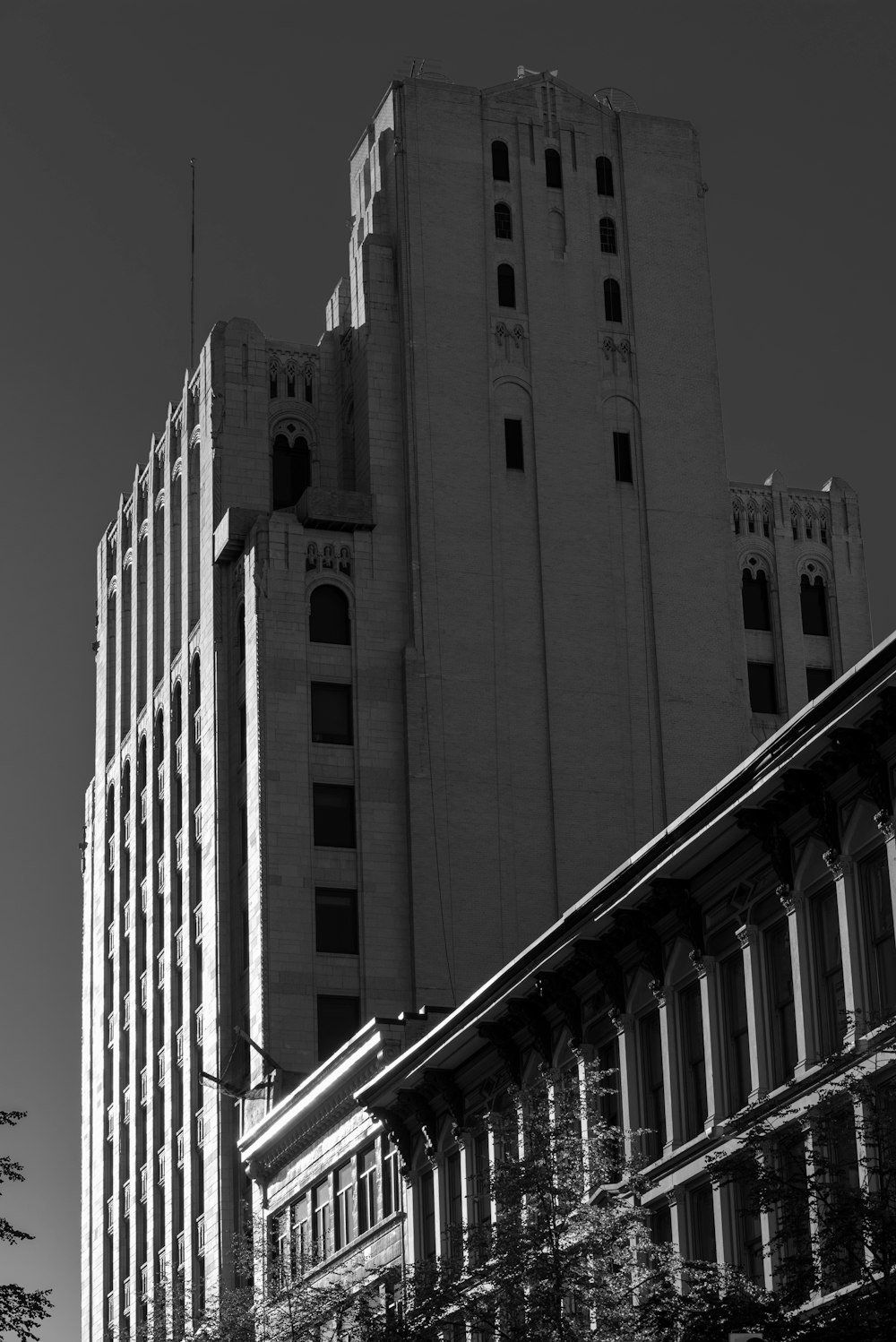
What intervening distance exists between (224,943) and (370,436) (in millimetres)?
20050

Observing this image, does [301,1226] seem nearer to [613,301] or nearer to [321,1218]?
[321,1218]

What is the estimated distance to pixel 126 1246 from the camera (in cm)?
10988

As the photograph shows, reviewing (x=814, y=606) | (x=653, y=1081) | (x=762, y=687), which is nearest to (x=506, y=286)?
(x=814, y=606)

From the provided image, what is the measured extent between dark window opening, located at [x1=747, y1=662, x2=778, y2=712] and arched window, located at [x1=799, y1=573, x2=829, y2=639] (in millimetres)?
3418

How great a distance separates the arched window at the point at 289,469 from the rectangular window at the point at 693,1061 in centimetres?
5028

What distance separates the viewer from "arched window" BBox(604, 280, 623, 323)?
106062 mm

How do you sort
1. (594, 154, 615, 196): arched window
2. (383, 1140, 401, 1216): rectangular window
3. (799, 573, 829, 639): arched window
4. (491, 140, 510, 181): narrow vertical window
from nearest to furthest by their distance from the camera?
(383, 1140, 401, 1216): rectangular window < (491, 140, 510, 181): narrow vertical window < (594, 154, 615, 196): arched window < (799, 573, 829, 639): arched window

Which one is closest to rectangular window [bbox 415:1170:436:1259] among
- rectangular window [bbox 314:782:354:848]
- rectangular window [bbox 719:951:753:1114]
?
rectangular window [bbox 719:951:753:1114]

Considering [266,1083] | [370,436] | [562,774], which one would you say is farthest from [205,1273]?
[370,436]

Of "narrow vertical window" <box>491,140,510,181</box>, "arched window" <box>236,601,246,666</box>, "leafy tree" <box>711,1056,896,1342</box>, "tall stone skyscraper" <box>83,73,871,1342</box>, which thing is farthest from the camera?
"narrow vertical window" <box>491,140,510,181</box>

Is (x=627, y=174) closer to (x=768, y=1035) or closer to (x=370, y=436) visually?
(x=370, y=436)

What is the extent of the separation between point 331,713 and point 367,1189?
2395 centimetres

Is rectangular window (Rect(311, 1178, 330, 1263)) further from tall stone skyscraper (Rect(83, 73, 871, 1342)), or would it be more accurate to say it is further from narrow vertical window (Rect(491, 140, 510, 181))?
narrow vertical window (Rect(491, 140, 510, 181))

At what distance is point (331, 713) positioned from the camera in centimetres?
9769
